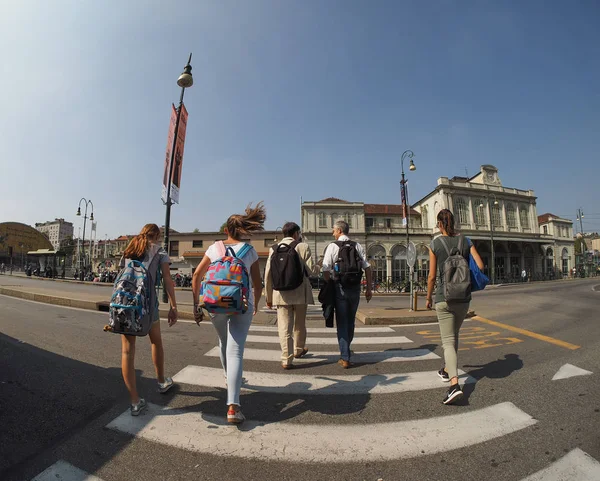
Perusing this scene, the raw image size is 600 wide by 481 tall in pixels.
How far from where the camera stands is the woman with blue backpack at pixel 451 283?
9.63ft

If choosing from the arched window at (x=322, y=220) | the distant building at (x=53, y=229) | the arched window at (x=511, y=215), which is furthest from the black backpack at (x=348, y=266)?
the distant building at (x=53, y=229)

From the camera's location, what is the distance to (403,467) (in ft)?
6.00

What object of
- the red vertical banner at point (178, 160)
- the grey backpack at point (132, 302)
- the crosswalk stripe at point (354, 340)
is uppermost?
the red vertical banner at point (178, 160)

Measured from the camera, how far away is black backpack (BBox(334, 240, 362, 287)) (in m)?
3.82

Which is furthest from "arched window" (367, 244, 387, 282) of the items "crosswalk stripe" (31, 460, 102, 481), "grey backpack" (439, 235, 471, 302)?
"crosswalk stripe" (31, 460, 102, 481)

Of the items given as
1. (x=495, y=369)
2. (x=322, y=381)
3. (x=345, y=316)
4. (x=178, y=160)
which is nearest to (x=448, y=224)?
(x=345, y=316)

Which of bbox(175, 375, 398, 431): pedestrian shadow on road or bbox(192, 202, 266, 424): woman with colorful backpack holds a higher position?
bbox(192, 202, 266, 424): woman with colorful backpack

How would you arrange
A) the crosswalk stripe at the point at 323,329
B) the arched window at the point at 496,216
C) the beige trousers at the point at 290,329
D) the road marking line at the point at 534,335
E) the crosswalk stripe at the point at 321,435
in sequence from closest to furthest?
the crosswalk stripe at the point at 321,435 → the beige trousers at the point at 290,329 → the road marking line at the point at 534,335 → the crosswalk stripe at the point at 323,329 → the arched window at the point at 496,216

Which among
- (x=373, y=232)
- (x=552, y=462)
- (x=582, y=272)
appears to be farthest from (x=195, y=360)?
(x=582, y=272)

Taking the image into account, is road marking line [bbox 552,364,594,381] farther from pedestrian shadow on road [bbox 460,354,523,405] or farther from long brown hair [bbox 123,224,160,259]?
A: long brown hair [bbox 123,224,160,259]

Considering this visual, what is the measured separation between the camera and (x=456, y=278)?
2.97 meters

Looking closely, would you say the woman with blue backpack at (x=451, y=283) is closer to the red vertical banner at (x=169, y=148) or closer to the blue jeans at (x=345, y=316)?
the blue jeans at (x=345, y=316)

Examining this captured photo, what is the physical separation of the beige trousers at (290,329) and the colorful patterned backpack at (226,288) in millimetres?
1492

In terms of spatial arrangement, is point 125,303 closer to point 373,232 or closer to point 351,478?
point 351,478
